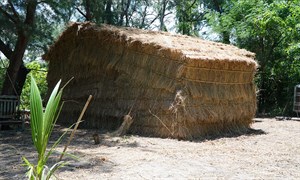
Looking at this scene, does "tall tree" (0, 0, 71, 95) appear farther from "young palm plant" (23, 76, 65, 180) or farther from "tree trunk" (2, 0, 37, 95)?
"young palm plant" (23, 76, 65, 180)

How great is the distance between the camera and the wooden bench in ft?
34.6

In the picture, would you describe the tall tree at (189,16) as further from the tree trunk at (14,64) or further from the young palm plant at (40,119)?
the young palm plant at (40,119)

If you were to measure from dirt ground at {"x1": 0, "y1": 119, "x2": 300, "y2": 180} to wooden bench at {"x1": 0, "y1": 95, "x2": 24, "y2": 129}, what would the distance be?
83 centimetres

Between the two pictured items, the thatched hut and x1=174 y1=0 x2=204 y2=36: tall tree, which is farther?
x1=174 y1=0 x2=204 y2=36: tall tree

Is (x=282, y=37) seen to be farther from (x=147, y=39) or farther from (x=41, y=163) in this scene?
(x=41, y=163)

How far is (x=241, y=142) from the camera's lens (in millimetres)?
8797

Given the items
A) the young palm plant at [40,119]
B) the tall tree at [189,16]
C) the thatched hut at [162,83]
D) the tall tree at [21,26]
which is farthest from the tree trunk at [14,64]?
the tall tree at [189,16]

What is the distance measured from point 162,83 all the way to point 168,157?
2.98m

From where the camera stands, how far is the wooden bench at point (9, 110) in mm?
10539

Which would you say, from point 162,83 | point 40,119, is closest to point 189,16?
point 162,83

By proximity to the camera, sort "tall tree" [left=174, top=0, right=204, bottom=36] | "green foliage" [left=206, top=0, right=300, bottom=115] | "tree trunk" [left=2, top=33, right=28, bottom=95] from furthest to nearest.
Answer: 1. "tall tree" [left=174, top=0, right=204, bottom=36]
2. "green foliage" [left=206, top=0, right=300, bottom=115]
3. "tree trunk" [left=2, top=33, right=28, bottom=95]

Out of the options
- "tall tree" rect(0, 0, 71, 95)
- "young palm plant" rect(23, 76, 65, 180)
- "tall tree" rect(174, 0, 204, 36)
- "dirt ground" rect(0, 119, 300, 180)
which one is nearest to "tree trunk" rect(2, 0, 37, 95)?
"tall tree" rect(0, 0, 71, 95)

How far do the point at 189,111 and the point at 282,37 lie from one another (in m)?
9.33

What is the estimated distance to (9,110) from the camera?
1077cm
